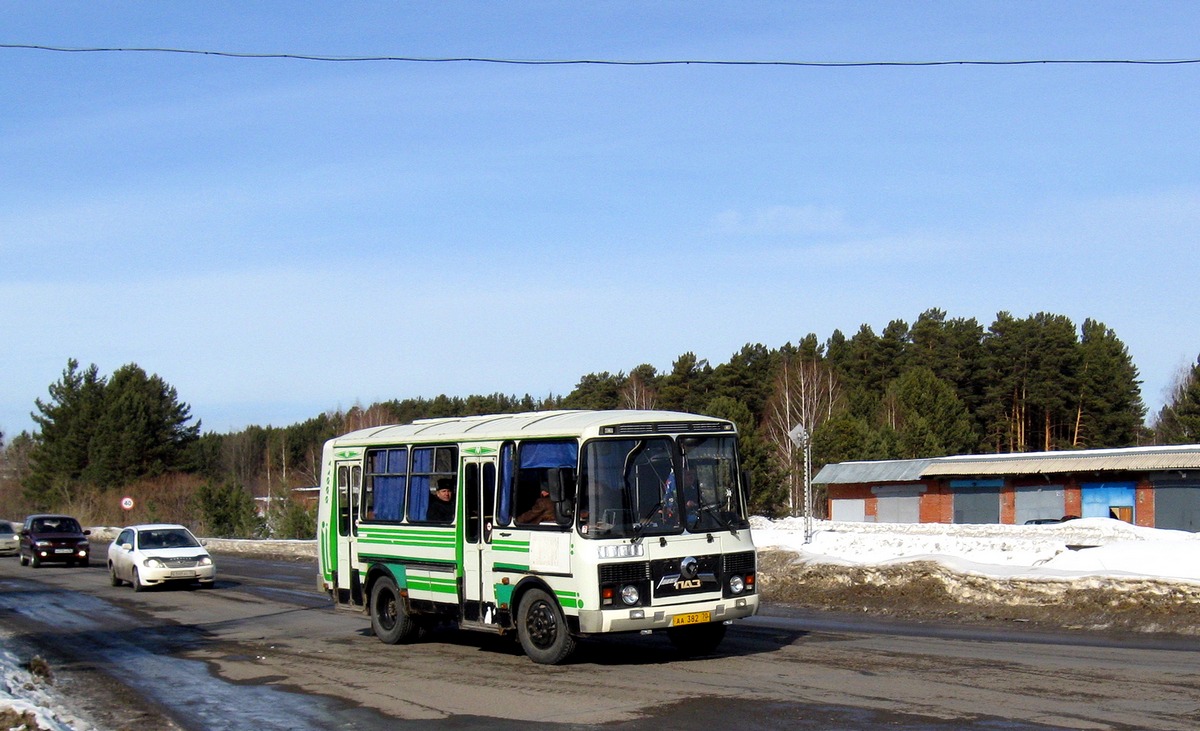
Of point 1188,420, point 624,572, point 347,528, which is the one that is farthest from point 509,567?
point 1188,420

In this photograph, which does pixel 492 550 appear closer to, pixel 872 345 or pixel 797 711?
pixel 797 711

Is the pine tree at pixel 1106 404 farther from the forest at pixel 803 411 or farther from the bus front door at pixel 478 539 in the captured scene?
the bus front door at pixel 478 539

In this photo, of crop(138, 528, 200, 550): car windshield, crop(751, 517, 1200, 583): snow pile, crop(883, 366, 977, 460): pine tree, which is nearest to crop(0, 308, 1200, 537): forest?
crop(883, 366, 977, 460): pine tree

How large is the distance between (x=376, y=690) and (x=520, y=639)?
2187 mm

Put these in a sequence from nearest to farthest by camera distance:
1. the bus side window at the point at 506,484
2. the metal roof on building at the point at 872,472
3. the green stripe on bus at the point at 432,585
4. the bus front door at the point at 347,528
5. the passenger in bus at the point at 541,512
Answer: the passenger in bus at the point at 541,512, the bus side window at the point at 506,484, the green stripe on bus at the point at 432,585, the bus front door at the point at 347,528, the metal roof on building at the point at 872,472

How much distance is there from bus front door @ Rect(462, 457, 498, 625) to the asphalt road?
2.12 feet

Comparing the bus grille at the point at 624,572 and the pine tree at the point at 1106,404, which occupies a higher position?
the pine tree at the point at 1106,404

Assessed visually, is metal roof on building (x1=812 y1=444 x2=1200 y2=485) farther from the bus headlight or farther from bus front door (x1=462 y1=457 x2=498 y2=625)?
the bus headlight

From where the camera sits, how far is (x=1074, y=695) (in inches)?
408

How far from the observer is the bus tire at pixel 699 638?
14.2 m

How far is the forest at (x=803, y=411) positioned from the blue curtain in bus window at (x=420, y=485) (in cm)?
4263

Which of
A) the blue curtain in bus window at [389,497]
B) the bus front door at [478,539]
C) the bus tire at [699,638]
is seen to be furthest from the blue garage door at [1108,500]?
the bus front door at [478,539]

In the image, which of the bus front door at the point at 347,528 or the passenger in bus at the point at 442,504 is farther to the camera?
the bus front door at the point at 347,528

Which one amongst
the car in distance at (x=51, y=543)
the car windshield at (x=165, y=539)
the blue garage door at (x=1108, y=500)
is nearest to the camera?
the car windshield at (x=165, y=539)
